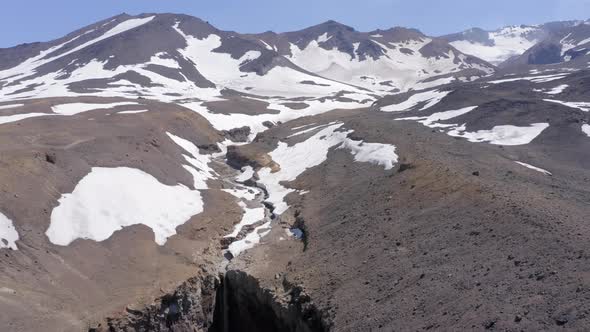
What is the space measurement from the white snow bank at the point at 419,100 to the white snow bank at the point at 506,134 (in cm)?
2233

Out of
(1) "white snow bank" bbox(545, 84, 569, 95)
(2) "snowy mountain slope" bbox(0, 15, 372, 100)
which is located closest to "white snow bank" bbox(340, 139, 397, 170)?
(1) "white snow bank" bbox(545, 84, 569, 95)

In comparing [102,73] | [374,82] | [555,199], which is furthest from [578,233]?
[374,82]

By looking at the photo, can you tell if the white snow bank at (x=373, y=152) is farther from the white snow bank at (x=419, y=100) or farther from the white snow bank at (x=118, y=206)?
the white snow bank at (x=419, y=100)

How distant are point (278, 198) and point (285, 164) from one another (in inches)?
434

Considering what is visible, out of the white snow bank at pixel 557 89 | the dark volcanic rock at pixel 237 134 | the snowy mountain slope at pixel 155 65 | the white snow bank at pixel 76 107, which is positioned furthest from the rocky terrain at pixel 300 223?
the snowy mountain slope at pixel 155 65

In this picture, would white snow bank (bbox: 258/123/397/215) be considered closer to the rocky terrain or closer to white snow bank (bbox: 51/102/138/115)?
the rocky terrain

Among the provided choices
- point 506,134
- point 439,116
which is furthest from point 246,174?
point 439,116

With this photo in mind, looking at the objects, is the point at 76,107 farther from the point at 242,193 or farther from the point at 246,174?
the point at 242,193

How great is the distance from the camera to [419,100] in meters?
84.7

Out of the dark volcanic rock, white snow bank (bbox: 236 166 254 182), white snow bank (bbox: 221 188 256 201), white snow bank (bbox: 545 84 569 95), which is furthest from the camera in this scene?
white snow bank (bbox: 545 84 569 95)

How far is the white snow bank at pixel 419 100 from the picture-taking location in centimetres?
7732

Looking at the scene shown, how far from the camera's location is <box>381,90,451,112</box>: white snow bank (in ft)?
254

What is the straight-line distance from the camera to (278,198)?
1673 inches

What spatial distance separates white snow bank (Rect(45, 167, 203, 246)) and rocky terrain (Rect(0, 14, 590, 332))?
139 mm
